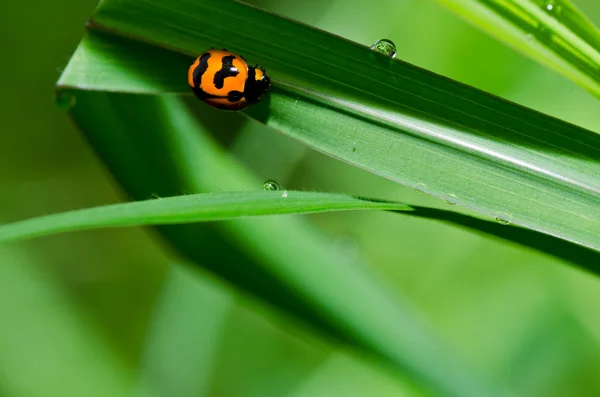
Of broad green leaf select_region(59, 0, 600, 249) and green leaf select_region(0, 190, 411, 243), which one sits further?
broad green leaf select_region(59, 0, 600, 249)

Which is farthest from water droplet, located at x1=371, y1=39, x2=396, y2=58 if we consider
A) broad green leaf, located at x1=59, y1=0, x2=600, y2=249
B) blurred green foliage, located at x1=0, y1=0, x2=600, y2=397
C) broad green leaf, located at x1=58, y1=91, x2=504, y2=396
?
blurred green foliage, located at x1=0, y1=0, x2=600, y2=397

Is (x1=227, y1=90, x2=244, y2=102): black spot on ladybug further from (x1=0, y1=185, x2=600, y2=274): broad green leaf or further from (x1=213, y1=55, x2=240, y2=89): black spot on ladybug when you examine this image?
(x1=0, y1=185, x2=600, y2=274): broad green leaf

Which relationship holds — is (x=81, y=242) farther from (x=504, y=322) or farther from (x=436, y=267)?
(x=504, y=322)


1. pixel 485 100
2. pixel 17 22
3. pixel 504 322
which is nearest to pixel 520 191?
pixel 485 100

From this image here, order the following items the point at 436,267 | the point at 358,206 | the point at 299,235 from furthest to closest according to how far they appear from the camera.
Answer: the point at 436,267 < the point at 299,235 < the point at 358,206

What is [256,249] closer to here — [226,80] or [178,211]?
[226,80]

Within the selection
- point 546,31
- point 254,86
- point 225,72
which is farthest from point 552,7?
point 225,72
